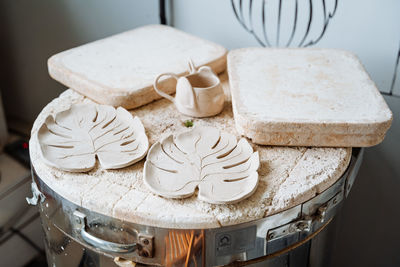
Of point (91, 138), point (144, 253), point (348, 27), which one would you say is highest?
point (348, 27)

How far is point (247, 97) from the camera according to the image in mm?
939

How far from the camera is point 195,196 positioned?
76 centimetres

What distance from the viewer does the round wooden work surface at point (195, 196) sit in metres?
0.72

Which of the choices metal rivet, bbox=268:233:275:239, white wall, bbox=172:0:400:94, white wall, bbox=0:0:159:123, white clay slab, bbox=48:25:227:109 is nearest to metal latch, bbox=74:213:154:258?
metal rivet, bbox=268:233:275:239

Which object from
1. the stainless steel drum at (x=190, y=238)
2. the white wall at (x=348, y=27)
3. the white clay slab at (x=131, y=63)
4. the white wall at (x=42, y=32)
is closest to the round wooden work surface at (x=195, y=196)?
the stainless steel drum at (x=190, y=238)

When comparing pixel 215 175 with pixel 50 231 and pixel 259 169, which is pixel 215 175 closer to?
pixel 259 169

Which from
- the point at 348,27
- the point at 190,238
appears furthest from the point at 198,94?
the point at 348,27

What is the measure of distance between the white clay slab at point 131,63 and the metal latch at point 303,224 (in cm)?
44

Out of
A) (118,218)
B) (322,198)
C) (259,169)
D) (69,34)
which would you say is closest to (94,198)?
(118,218)

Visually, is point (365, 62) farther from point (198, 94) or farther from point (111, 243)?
point (111, 243)

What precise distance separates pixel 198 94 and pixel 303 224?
354mm

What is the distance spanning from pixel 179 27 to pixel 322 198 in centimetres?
85

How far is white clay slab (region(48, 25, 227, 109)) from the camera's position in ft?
3.30

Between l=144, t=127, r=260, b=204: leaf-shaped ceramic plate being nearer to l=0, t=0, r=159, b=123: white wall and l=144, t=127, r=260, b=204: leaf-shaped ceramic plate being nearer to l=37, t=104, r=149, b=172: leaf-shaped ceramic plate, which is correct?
l=37, t=104, r=149, b=172: leaf-shaped ceramic plate
